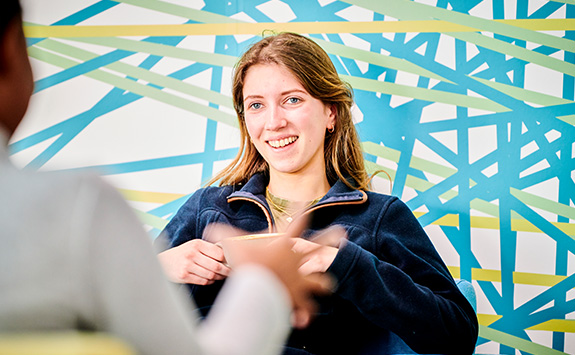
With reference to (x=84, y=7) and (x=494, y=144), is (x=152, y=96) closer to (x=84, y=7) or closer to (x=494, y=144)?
(x=84, y=7)

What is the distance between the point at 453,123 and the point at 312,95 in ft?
2.30

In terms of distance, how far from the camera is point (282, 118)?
66.7 inches

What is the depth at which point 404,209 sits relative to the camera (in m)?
1.65

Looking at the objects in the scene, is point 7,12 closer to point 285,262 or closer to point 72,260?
point 72,260

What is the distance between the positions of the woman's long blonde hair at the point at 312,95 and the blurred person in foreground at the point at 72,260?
1.22m

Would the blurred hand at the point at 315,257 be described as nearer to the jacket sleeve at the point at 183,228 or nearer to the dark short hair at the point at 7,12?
Result: the jacket sleeve at the point at 183,228

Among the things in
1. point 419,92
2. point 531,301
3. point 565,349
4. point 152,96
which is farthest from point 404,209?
point 152,96

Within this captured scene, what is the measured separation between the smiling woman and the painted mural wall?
0.38 metres

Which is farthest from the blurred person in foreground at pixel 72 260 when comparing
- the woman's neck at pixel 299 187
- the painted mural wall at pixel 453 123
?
the painted mural wall at pixel 453 123

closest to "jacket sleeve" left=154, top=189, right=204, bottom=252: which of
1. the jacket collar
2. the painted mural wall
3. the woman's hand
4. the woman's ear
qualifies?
the jacket collar

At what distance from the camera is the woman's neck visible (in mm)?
1771

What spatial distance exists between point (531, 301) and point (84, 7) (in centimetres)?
226

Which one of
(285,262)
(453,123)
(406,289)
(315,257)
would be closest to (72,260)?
(285,262)

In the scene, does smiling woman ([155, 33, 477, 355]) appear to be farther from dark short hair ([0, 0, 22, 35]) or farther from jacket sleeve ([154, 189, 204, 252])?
dark short hair ([0, 0, 22, 35])
